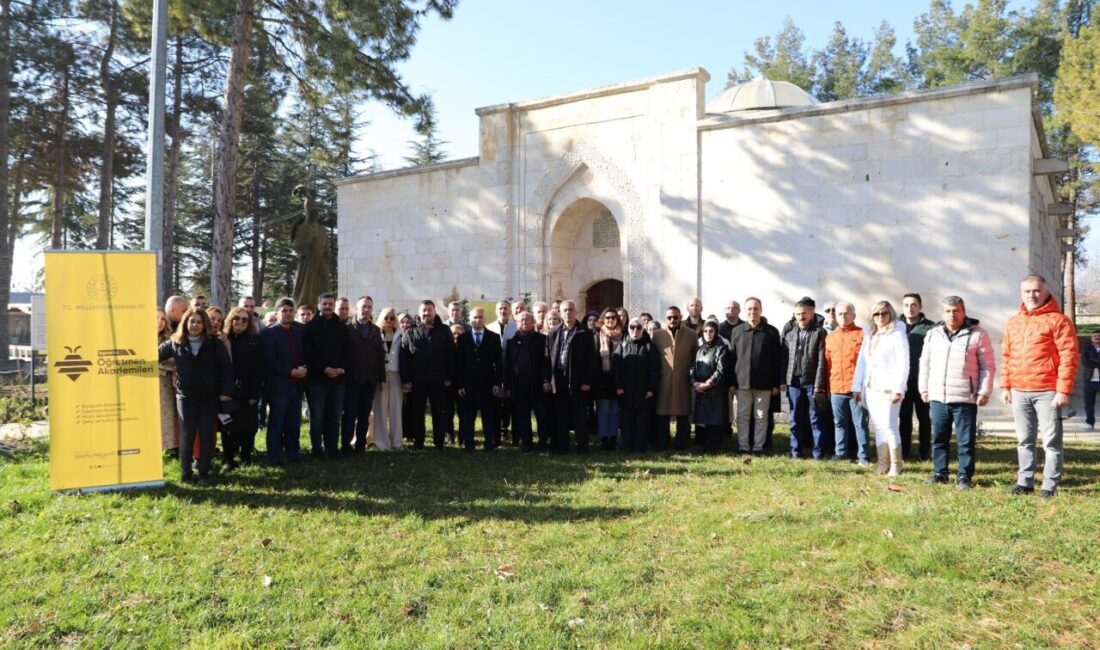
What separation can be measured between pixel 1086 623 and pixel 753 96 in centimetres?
1535

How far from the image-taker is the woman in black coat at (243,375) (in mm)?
6934

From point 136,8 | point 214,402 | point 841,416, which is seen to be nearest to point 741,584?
point 841,416

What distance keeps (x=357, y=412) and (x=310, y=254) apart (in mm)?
5118

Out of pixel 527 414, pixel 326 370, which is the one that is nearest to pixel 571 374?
pixel 527 414

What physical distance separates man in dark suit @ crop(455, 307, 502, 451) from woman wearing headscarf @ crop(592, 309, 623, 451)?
122cm

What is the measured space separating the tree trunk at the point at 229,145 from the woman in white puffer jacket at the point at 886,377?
10986mm

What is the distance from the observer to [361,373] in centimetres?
784

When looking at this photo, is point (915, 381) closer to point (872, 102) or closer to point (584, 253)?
point (872, 102)

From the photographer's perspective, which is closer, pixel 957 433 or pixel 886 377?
pixel 957 433

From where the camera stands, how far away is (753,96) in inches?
674

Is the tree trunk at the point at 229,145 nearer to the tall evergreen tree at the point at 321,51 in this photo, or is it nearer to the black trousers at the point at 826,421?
the tall evergreen tree at the point at 321,51

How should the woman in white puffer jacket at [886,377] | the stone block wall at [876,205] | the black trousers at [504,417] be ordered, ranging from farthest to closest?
the stone block wall at [876,205]
the black trousers at [504,417]
the woman in white puffer jacket at [886,377]

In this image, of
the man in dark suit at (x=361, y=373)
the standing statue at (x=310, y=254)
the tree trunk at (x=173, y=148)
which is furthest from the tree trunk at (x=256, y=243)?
the man in dark suit at (x=361, y=373)

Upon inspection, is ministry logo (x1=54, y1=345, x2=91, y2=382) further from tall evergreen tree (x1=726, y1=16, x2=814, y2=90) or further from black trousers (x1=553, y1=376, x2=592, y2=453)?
tall evergreen tree (x1=726, y1=16, x2=814, y2=90)
